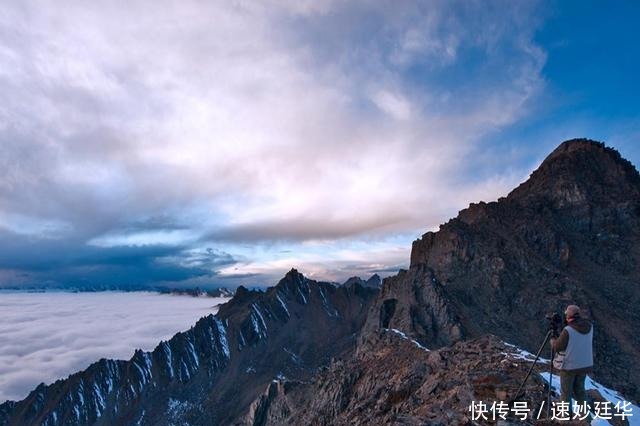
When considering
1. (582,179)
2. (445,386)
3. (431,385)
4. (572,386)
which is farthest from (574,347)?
(582,179)

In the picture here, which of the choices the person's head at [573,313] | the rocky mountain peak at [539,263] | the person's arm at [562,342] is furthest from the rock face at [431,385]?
the rocky mountain peak at [539,263]

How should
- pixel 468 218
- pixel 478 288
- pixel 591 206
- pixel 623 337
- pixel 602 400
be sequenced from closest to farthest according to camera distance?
pixel 602 400
pixel 623 337
pixel 478 288
pixel 591 206
pixel 468 218

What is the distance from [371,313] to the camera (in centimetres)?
11575

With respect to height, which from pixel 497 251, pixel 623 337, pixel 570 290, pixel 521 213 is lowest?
pixel 623 337

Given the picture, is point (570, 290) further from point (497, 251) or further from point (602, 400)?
point (602, 400)

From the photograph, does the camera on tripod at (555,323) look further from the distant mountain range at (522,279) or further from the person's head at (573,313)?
the distant mountain range at (522,279)

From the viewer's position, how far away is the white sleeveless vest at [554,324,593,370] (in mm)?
14344

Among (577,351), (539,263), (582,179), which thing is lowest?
(577,351)

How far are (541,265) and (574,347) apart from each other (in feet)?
250

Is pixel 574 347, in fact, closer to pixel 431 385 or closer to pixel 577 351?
pixel 577 351

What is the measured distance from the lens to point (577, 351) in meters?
14.5

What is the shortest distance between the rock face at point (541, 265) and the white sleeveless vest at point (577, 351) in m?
54.5

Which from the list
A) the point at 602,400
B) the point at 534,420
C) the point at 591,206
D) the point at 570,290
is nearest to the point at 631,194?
the point at 591,206

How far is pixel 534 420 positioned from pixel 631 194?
96.5 metres
